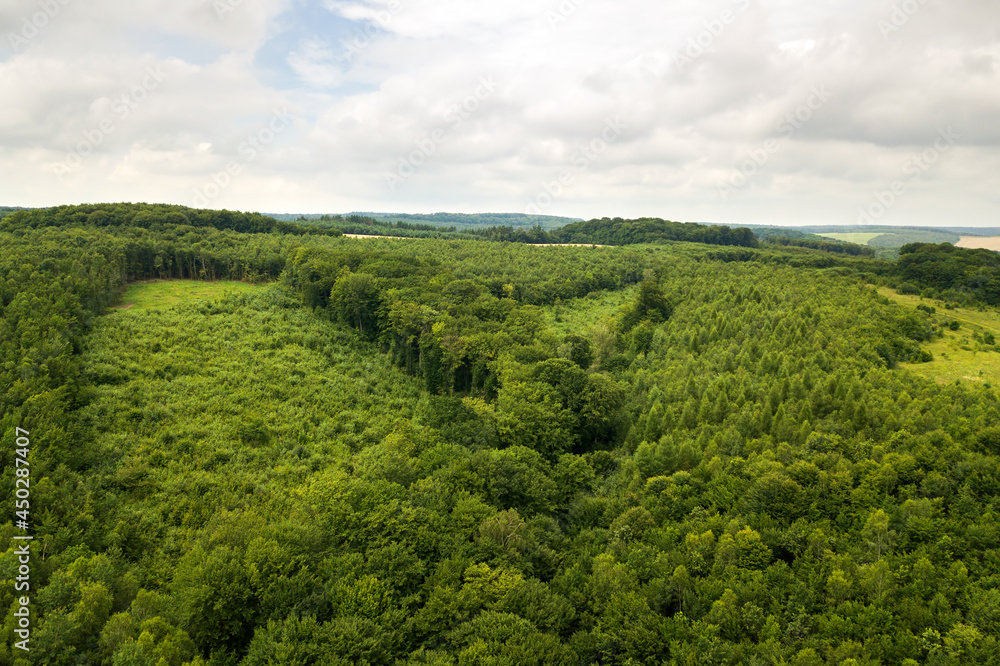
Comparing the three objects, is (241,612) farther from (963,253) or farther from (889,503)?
(963,253)

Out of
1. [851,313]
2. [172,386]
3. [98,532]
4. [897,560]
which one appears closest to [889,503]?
[897,560]

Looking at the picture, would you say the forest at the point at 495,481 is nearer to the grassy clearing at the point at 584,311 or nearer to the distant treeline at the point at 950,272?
the distant treeline at the point at 950,272

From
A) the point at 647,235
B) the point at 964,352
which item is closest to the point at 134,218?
the point at 964,352

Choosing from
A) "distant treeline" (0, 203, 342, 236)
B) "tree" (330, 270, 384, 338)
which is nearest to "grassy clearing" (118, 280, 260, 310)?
"tree" (330, 270, 384, 338)

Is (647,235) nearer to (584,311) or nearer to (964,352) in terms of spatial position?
(584,311)

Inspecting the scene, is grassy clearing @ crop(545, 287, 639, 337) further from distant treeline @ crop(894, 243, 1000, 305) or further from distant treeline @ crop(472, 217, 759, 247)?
distant treeline @ crop(472, 217, 759, 247)

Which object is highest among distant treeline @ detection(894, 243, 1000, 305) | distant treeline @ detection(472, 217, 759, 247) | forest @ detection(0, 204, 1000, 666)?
distant treeline @ detection(472, 217, 759, 247)
